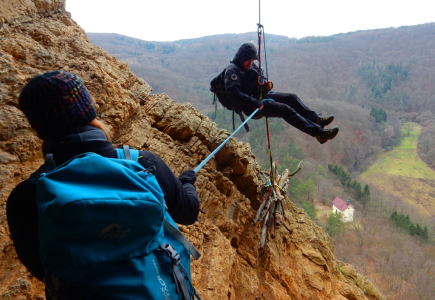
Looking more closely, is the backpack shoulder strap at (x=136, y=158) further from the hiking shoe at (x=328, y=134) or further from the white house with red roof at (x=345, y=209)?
the white house with red roof at (x=345, y=209)

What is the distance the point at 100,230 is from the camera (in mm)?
961

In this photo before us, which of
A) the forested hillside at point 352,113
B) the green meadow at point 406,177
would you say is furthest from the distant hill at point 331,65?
the green meadow at point 406,177

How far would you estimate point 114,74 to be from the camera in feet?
13.1

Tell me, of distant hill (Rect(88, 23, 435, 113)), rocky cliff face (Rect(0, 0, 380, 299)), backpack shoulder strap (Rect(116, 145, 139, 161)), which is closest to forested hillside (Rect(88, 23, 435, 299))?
distant hill (Rect(88, 23, 435, 113))

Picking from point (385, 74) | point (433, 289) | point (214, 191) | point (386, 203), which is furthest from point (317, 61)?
point (214, 191)

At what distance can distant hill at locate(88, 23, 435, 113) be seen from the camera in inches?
3733

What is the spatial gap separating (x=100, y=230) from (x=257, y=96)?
14.8 feet

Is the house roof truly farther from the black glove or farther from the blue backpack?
the blue backpack

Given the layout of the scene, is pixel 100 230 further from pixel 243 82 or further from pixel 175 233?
pixel 243 82

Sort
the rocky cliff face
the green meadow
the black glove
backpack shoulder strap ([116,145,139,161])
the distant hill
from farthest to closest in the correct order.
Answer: the distant hill, the green meadow, the rocky cliff face, the black glove, backpack shoulder strap ([116,145,139,161])

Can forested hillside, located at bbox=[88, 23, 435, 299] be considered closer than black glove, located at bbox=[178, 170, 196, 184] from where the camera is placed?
No

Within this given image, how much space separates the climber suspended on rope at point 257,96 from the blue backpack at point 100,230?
12.6 ft

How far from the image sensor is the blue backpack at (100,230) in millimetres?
915

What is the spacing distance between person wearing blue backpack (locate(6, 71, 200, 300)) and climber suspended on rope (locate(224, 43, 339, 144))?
3666 mm
